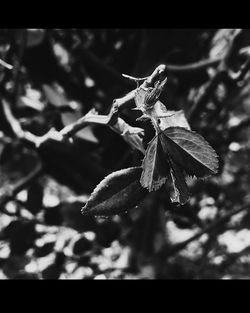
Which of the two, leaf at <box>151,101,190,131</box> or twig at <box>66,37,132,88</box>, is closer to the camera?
leaf at <box>151,101,190,131</box>

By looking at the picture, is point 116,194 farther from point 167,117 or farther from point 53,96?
point 53,96

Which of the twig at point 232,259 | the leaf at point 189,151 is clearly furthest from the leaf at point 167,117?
the twig at point 232,259

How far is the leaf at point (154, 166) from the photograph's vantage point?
23.1 inches

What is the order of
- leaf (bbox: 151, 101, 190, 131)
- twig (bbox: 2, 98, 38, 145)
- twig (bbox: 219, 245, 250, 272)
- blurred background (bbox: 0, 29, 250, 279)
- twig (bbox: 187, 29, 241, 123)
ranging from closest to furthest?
leaf (bbox: 151, 101, 190, 131) → twig (bbox: 2, 98, 38, 145) → blurred background (bbox: 0, 29, 250, 279) → twig (bbox: 187, 29, 241, 123) → twig (bbox: 219, 245, 250, 272)

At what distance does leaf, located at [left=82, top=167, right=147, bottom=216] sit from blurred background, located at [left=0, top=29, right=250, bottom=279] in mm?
671

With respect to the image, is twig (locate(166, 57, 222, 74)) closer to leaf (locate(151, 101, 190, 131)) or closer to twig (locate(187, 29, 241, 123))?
twig (locate(187, 29, 241, 123))

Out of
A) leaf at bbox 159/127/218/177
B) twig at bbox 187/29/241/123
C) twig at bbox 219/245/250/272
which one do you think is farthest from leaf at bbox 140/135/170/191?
twig at bbox 219/245/250/272

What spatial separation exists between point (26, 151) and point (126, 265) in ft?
2.02

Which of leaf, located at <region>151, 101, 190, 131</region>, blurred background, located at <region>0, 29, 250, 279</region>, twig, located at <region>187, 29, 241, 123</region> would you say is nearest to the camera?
leaf, located at <region>151, 101, 190, 131</region>

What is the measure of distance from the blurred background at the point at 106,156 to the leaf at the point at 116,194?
2.20 ft

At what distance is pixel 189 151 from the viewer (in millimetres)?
591

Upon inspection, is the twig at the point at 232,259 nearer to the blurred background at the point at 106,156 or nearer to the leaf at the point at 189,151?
the blurred background at the point at 106,156

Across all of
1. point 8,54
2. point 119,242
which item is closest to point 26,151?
point 8,54

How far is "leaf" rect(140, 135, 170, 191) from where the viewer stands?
586 mm
